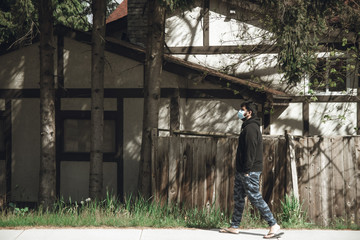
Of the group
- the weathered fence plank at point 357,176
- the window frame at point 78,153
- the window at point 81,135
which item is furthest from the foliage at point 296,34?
the window at point 81,135

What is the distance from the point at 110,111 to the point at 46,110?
2.49 m

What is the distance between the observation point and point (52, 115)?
999 cm

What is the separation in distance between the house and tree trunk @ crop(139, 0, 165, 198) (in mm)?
1829

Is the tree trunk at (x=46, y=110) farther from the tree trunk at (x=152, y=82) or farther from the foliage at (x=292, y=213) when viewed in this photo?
the foliage at (x=292, y=213)

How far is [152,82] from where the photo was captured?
9805 mm

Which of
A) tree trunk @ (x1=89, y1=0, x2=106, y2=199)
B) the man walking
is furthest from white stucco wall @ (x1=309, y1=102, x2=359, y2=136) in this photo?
the man walking

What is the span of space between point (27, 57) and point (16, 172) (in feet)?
10.1

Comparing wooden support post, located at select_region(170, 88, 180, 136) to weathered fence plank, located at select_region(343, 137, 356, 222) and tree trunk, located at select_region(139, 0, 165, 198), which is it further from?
weathered fence plank, located at select_region(343, 137, 356, 222)

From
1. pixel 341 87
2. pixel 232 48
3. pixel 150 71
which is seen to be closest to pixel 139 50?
pixel 150 71

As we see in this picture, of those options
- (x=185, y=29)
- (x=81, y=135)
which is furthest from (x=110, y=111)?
(x=185, y=29)

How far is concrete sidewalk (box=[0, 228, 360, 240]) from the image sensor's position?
21.5 feet

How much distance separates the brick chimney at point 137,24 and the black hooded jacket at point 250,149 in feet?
24.4

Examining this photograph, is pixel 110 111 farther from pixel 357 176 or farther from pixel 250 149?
pixel 357 176

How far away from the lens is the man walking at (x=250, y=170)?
258 inches
